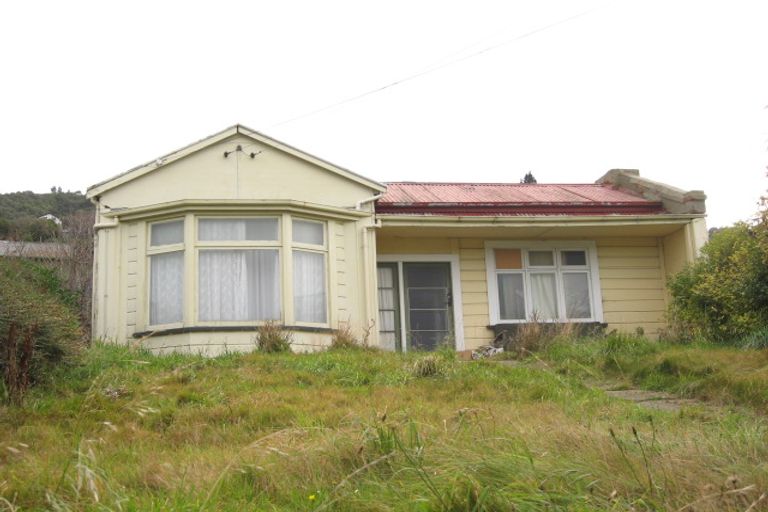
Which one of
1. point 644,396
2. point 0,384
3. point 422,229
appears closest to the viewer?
point 0,384

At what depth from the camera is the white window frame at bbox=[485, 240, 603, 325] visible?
16.8 meters

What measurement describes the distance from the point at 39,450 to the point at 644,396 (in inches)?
246

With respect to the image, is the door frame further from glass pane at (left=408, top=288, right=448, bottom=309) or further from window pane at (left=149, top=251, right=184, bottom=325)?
window pane at (left=149, top=251, right=184, bottom=325)

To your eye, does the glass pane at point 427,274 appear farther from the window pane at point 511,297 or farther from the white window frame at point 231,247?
the white window frame at point 231,247

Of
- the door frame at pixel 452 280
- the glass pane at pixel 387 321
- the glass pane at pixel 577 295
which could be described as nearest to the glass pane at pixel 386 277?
the door frame at pixel 452 280

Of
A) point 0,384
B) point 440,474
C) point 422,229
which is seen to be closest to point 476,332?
point 422,229

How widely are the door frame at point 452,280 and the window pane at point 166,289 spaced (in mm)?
3557

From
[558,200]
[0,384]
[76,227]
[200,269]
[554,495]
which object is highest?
[76,227]

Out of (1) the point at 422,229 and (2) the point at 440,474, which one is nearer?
(2) the point at 440,474

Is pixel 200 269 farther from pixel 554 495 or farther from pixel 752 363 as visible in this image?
pixel 554 495

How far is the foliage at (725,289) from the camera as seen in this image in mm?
12383

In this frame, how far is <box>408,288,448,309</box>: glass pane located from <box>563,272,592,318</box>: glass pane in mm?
2298

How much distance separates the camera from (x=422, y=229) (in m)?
16.0

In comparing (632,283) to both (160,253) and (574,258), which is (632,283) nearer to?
(574,258)
